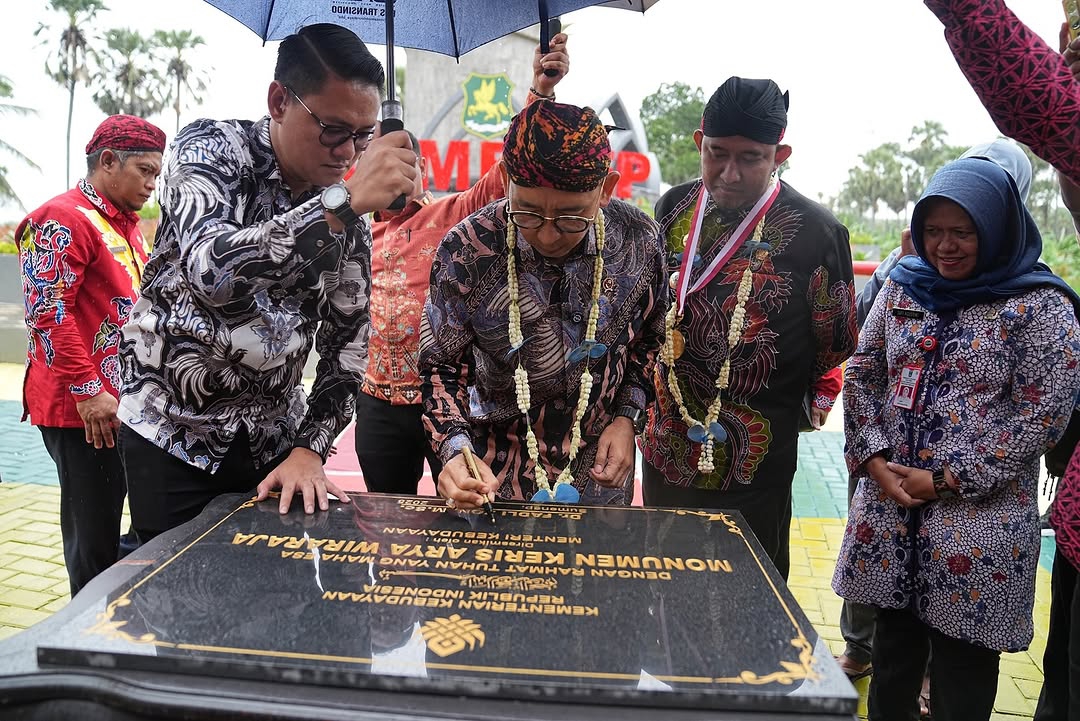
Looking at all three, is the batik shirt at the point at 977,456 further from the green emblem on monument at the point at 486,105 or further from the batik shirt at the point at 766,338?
the green emblem on monument at the point at 486,105

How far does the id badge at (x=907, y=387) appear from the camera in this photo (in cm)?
216

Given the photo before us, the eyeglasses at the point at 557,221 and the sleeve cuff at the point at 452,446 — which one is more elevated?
the eyeglasses at the point at 557,221

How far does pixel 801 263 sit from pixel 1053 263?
19.2 m

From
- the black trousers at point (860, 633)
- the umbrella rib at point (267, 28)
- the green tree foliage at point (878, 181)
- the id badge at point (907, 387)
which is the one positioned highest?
the green tree foliage at point (878, 181)

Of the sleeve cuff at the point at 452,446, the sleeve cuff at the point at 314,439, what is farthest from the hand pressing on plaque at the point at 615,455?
the sleeve cuff at the point at 314,439

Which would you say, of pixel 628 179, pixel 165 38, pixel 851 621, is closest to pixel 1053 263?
pixel 628 179

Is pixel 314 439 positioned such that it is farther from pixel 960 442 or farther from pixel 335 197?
pixel 960 442

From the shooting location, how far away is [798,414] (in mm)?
2605

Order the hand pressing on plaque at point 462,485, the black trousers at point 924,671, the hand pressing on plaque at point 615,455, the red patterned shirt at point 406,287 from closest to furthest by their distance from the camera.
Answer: the hand pressing on plaque at point 462,485
the hand pressing on plaque at point 615,455
the black trousers at point 924,671
the red patterned shirt at point 406,287

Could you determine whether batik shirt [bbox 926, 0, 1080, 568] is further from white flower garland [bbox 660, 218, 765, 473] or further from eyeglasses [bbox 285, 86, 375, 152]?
eyeglasses [bbox 285, 86, 375, 152]

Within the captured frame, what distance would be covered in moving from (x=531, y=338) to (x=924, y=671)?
1565 mm

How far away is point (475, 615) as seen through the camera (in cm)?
132

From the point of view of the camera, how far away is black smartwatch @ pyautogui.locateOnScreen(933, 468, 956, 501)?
2.05 meters

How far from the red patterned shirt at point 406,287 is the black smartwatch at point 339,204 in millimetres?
1191
